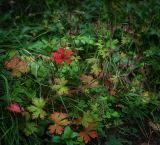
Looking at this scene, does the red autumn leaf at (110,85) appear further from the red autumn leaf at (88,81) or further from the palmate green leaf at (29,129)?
the palmate green leaf at (29,129)

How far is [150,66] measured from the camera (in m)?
3.71

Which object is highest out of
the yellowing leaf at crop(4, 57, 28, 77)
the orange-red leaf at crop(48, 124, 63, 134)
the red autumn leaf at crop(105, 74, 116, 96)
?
the yellowing leaf at crop(4, 57, 28, 77)

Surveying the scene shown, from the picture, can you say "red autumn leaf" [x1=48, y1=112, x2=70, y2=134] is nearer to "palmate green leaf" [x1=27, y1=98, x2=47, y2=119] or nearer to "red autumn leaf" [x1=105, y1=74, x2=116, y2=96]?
"palmate green leaf" [x1=27, y1=98, x2=47, y2=119]

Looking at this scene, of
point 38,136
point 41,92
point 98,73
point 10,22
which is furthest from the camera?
point 10,22

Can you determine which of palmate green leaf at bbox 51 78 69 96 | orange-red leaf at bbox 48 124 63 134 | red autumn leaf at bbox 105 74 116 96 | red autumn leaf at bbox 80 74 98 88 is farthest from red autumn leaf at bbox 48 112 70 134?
red autumn leaf at bbox 105 74 116 96

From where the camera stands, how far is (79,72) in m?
3.42

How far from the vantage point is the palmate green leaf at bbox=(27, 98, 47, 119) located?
2.82m

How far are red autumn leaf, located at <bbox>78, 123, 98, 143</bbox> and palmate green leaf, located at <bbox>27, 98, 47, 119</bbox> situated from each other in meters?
0.34

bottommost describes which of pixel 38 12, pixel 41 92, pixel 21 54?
pixel 41 92

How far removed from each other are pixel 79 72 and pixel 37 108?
2.35ft

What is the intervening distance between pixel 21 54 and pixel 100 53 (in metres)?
0.79

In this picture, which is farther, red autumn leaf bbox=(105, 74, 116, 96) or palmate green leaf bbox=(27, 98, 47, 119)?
red autumn leaf bbox=(105, 74, 116, 96)

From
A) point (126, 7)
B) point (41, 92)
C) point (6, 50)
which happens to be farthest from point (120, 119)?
point (126, 7)

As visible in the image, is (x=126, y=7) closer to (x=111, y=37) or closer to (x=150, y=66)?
(x=111, y=37)
